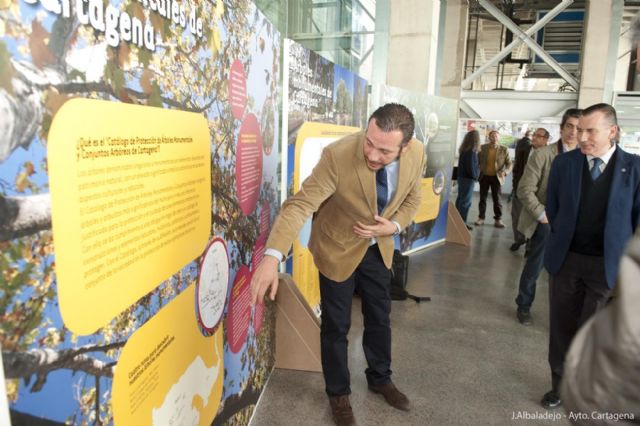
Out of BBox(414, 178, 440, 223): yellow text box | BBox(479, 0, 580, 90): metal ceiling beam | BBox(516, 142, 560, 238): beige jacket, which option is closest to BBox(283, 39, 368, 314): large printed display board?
BBox(516, 142, 560, 238): beige jacket

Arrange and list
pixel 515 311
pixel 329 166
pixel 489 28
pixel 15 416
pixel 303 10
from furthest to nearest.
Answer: pixel 489 28
pixel 303 10
pixel 515 311
pixel 329 166
pixel 15 416

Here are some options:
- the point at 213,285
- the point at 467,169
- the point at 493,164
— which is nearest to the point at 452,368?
the point at 213,285

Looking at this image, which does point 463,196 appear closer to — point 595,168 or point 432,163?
point 432,163

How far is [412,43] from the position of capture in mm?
6488

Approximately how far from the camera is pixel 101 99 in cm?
89

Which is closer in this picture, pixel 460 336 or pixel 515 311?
pixel 460 336

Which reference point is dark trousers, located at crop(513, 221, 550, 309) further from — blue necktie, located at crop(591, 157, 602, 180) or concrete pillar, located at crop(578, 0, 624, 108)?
concrete pillar, located at crop(578, 0, 624, 108)

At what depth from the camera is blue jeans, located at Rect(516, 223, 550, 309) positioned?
3587mm

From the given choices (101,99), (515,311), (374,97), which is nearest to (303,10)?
(374,97)

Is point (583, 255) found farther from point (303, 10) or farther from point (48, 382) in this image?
point (303, 10)

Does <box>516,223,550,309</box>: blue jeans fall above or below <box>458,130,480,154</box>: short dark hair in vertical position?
below

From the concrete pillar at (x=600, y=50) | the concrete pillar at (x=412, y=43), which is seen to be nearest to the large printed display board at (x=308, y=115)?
the concrete pillar at (x=412, y=43)

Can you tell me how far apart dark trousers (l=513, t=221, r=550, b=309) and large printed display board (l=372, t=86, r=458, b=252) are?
180cm

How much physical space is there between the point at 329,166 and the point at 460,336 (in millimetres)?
2115
